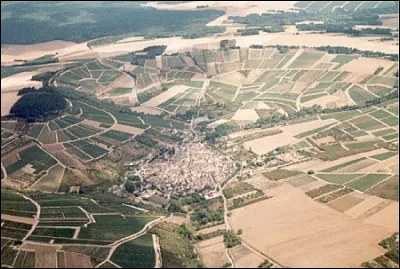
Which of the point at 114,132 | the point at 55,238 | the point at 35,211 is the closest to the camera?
the point at 55,238

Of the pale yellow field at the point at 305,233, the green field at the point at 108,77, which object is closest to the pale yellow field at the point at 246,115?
the green field at the point at 108,77

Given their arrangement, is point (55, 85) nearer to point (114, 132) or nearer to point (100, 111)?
point (100, 111)

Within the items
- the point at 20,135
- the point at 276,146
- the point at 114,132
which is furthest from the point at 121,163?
the point at 276,146

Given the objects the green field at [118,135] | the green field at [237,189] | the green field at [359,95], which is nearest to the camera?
the green field at [237,189]

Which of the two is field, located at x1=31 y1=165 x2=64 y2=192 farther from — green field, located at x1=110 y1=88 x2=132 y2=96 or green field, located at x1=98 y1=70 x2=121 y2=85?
green field, located at x1=98 y1=70 x2=121 y2=85

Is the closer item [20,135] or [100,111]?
[20,135]

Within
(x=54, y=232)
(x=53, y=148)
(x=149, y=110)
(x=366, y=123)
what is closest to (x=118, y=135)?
(x=53, y=148)

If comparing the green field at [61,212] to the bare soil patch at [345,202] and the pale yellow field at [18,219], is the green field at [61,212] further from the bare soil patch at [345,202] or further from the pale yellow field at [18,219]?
the bare soil patch at [345,202]
